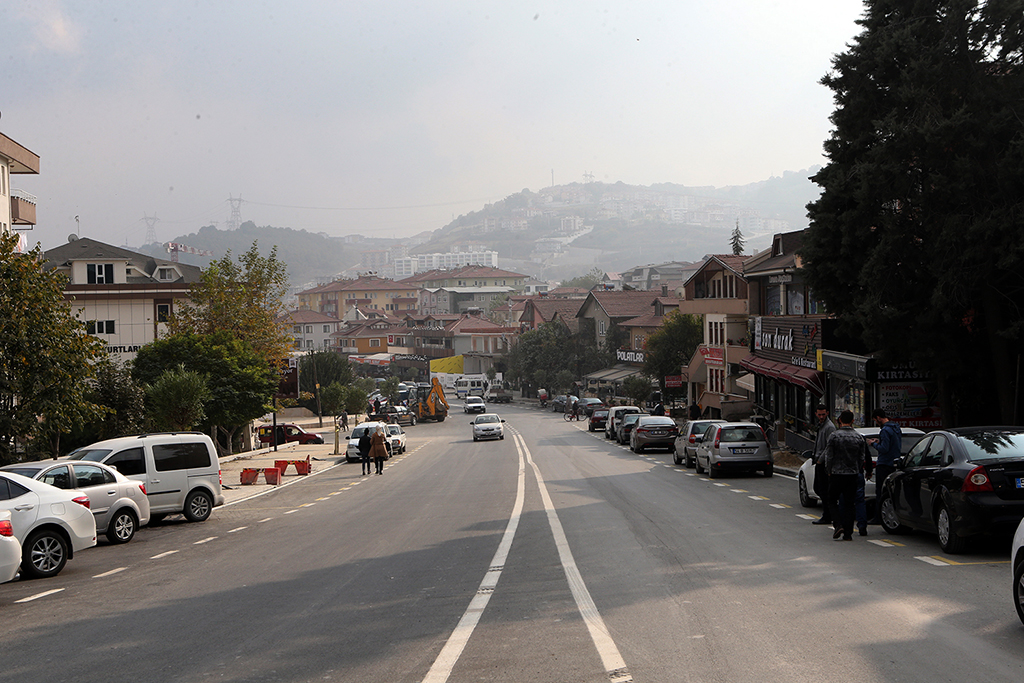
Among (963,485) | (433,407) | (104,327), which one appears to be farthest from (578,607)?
(433,407)

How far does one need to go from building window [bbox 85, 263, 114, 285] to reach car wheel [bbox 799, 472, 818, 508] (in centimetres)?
5890

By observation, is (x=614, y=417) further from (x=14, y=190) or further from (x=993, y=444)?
(x=993, y=444)

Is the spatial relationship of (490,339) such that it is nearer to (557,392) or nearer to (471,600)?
(557,392)

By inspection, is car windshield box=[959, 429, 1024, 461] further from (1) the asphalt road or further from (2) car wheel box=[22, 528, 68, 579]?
(2) car wheel box=[22, 528, 68, 579]

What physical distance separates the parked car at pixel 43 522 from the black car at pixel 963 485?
1136cm

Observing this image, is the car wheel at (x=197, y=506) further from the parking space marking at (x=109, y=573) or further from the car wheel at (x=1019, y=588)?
the car wheel at (x=1019, y=588)

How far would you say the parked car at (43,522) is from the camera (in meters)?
12.4

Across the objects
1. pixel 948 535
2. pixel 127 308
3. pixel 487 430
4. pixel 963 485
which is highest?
pixel 127 308

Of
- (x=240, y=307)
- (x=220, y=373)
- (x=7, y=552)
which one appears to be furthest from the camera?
(x=240, y=307)

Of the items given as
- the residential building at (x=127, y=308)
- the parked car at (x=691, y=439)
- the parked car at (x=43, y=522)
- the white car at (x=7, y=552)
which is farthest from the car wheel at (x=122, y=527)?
the residential building at (x=127, y=308)

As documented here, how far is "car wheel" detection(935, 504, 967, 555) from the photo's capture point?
451 inches

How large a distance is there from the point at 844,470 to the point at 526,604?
5.83 metres

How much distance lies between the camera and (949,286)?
1970 cm

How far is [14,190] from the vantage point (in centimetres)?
3925
